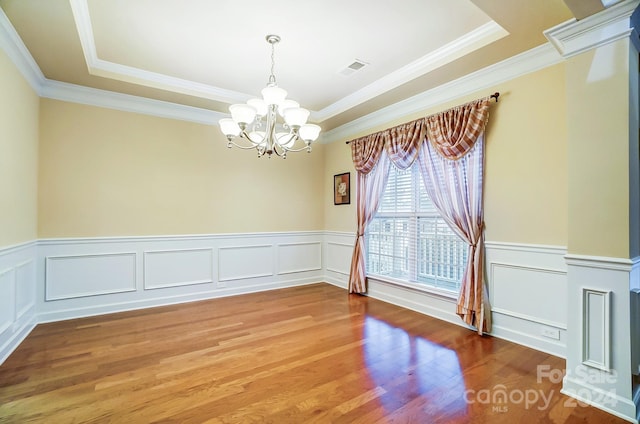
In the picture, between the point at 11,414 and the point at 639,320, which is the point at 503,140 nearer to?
the point at 639,320

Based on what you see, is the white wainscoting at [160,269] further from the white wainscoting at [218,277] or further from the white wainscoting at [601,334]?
the white wainscoting at [601,334]

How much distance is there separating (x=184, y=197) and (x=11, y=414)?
9.27ft

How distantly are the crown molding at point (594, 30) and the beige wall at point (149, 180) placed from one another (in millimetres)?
3808

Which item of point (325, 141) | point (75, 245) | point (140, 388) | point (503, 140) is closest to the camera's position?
point (140, 388)

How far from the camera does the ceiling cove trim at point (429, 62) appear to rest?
2623mm

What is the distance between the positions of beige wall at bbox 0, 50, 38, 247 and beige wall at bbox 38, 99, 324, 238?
213 mm

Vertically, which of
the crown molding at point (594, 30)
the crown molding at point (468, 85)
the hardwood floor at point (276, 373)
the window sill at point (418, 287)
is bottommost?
the hardwood floor at point (276, 373)

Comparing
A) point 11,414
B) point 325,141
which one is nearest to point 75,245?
point 11,414

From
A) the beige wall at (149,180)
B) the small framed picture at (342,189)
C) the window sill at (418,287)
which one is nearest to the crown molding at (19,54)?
the beige wall at (149,180)

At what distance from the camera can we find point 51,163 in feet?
11.5

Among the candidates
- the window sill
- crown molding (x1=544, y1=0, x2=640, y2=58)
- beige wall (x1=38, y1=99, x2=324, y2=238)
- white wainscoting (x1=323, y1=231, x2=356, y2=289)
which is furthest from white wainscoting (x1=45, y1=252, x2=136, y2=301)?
crown molding (x1=544, y1=0, x2=640, y2=58)

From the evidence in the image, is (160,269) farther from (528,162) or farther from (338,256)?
(528,162)

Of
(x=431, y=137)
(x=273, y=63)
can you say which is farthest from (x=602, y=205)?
(x=273, y=63)

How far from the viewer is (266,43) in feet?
9.46
